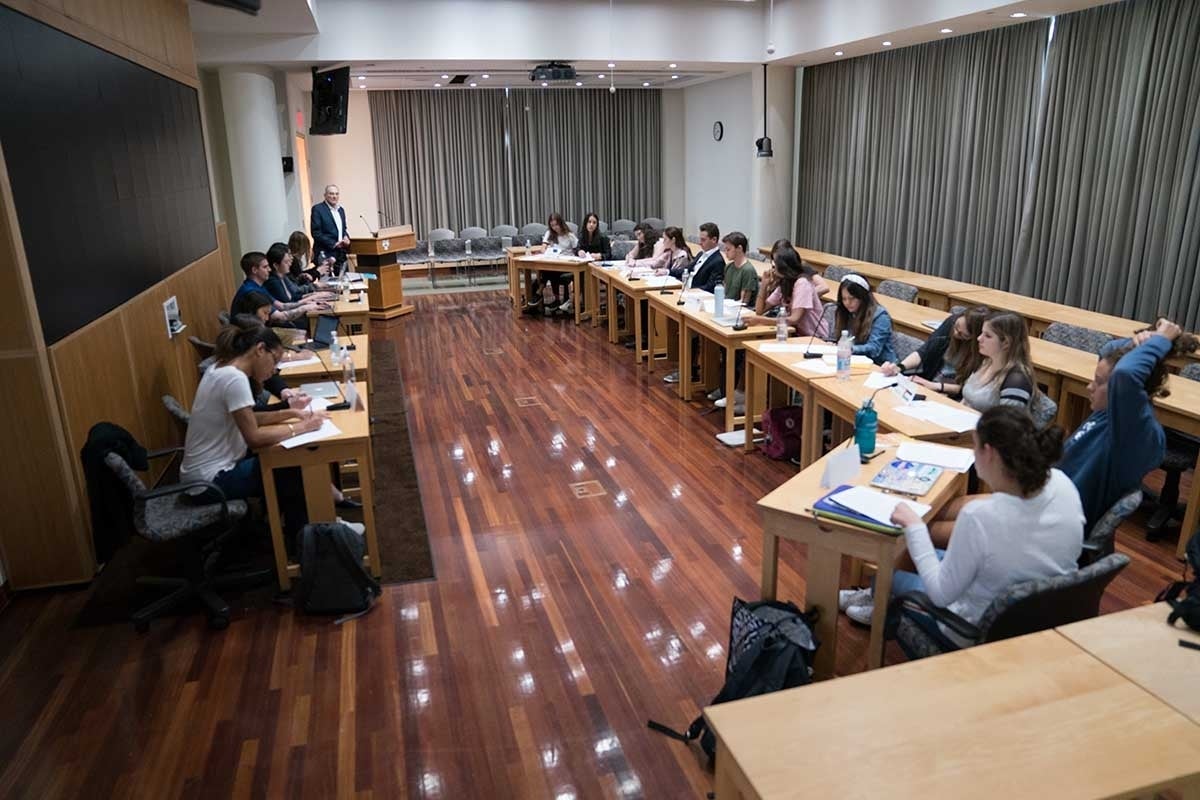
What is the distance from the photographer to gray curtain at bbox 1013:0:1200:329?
6.32 meters

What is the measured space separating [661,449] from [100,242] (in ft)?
12.0

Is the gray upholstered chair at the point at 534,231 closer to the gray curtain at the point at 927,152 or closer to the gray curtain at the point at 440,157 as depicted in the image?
the gray curtain at the point at 440,157

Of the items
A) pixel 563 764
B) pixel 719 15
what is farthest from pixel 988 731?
pixel 719 15

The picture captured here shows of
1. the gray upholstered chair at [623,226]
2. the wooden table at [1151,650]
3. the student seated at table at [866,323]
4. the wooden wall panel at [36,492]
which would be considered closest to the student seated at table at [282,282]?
the wooden wall panel at [36,492]

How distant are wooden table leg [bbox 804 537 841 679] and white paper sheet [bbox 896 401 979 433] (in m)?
1.23

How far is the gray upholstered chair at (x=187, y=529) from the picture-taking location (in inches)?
141

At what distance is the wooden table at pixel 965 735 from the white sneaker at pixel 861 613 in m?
1.42

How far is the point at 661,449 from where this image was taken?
5.98 meters

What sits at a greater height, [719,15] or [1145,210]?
[719,15]

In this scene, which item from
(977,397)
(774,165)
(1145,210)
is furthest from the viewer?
(774,165)

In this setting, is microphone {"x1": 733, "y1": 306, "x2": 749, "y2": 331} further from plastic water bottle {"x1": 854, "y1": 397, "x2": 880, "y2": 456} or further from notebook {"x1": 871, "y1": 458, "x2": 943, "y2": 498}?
notebook {"x1": 871, "y1": 458, "x2": 943, "y2": 498}

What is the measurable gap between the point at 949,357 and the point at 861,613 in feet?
5.68

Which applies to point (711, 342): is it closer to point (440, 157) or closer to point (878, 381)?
point (878, 381)

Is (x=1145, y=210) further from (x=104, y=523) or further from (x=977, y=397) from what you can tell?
(x=104, y=523)
